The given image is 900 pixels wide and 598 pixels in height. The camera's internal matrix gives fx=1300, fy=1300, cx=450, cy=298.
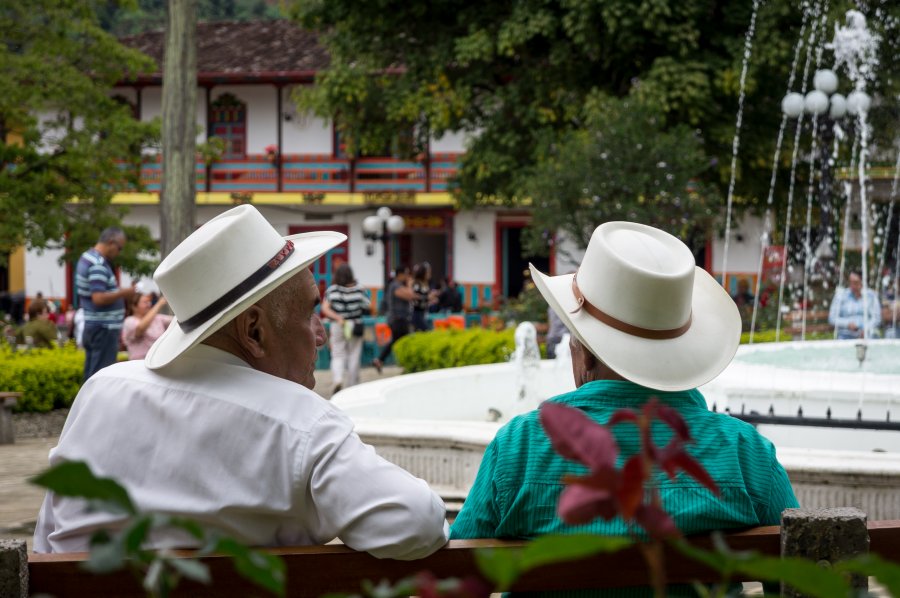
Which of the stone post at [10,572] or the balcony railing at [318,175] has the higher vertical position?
the stone post at [10,572]

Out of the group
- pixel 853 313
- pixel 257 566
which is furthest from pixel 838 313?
pixel 257 566

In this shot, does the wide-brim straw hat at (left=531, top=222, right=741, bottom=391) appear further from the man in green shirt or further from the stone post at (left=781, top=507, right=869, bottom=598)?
the stone post at (left=781, top=507, right=869, bottom=598)

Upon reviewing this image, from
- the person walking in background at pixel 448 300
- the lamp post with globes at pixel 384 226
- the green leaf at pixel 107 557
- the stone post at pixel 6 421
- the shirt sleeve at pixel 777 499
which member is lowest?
the person walking in background at pixel 448 300

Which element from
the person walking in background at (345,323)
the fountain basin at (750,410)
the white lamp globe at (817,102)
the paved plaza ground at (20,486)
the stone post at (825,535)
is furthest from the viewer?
the white lamp globe at (817,102)

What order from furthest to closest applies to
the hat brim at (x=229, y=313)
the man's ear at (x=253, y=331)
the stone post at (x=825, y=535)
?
the man's ear at (x=253, y=331), the hat brim at (x=229, y=313), the stone post at (x=825, y=535)

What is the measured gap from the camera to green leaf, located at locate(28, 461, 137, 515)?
974 mm

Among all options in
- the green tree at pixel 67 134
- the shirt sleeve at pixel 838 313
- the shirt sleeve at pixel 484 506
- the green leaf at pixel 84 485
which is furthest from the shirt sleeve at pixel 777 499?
the green tree at pixel 67 134

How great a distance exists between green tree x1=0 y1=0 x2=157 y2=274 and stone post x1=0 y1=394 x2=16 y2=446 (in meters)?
4.68

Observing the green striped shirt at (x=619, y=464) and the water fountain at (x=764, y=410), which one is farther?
the water fountain at (x=764, y=410)

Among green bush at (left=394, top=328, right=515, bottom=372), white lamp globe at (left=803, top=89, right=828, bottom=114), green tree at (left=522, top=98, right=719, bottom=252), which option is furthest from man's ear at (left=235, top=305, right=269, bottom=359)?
green tree at (left=522, top=98, right=719, bottom=252)

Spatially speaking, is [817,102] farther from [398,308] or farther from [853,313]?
[398,308]

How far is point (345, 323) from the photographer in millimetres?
14523

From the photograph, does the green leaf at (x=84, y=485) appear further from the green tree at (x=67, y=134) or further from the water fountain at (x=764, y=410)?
the green tree at (x=67, y=134)

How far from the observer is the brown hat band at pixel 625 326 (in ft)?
8.29
